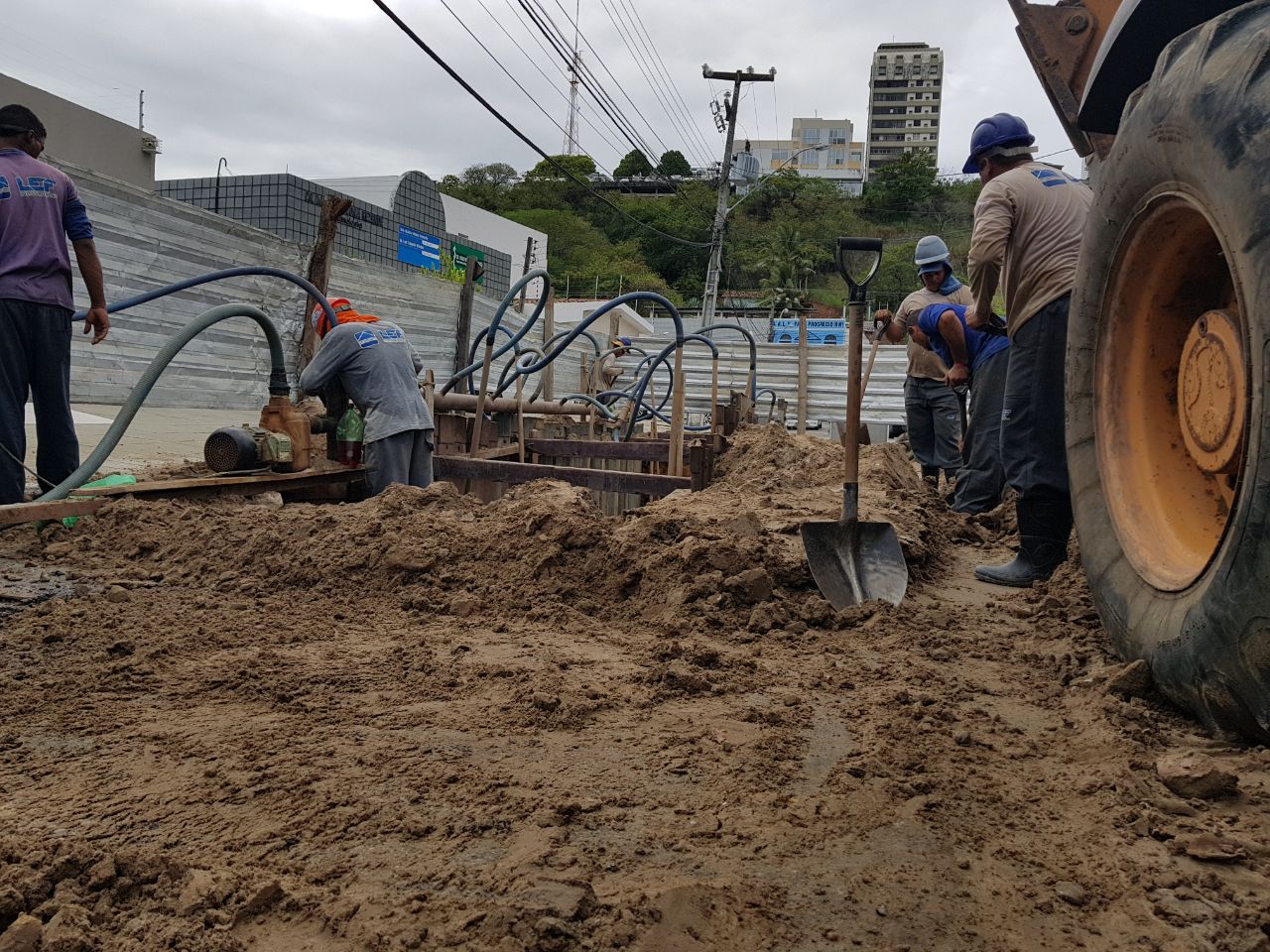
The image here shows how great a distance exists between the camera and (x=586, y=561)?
3.27m

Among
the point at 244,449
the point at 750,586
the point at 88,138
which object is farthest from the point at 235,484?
the point at 88,138

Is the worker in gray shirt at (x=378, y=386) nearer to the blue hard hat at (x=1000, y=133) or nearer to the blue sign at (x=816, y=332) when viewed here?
the blue hard hat at (x=1000, y=133)

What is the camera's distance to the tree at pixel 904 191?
79.9 metres

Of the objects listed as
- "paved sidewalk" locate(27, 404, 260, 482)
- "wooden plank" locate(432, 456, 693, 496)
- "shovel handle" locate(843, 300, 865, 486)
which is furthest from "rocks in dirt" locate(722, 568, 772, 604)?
"paved sidewalk" locate(27, 404, 260, 482)

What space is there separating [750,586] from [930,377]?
4176 millimetres

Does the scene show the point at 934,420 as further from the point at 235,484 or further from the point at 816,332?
the point at 816,332

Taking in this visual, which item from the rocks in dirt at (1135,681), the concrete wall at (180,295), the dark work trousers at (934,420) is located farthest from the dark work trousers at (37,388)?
the concrete wall at (180,295)

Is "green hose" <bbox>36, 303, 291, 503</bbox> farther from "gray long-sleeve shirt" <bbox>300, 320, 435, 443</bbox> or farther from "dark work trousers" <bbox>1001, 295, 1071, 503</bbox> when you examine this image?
"dark work trousers" <bbox>1001, 295, 1071, 503</bbox>

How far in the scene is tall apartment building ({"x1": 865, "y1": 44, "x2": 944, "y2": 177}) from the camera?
126 meters

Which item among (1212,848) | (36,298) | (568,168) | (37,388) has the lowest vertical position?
(1212,848)

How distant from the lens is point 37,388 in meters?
4.21

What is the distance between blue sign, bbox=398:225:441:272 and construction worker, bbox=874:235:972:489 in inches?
694

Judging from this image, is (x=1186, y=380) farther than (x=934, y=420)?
No

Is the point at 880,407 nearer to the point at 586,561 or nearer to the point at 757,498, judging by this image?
the point at 757,498
